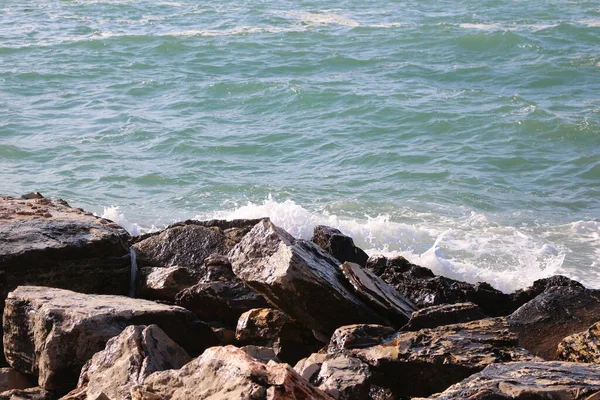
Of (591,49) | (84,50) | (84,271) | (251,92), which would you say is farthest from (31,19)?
(84,271)

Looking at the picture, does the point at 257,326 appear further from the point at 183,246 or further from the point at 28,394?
the point at 183,246

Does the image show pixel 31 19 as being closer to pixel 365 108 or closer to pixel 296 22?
pixel 296 22

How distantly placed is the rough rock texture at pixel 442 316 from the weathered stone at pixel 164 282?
1738 millimetres

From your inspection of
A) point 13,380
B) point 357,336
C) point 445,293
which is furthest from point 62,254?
point 445,293

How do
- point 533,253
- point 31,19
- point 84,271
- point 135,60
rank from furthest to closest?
point 31,19 → point 135,60 → point 533,253 → point 84,271

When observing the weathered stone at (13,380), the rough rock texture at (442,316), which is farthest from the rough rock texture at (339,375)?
the weathered stone at (13,380)

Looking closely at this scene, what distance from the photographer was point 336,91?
55.5 feet

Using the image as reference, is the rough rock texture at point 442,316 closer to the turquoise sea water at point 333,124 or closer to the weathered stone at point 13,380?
the weathered stone at point 13,380

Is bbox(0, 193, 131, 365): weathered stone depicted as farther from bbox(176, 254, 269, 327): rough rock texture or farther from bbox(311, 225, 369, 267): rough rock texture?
bbox(311, 225, 369, 267): rough rock texture

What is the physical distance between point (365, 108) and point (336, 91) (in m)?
1.17

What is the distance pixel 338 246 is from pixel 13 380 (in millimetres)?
2908

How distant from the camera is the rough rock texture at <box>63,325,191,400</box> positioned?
4.26 m

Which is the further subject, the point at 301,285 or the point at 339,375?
the point at 301,285

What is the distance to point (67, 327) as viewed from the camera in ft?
15.8
